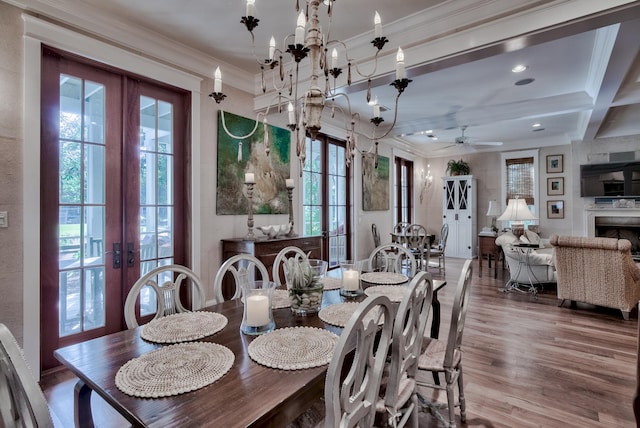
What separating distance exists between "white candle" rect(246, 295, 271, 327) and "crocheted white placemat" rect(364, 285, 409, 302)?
795 mm

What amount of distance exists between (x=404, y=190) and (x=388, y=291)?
651 cm

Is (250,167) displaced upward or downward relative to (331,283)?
upward

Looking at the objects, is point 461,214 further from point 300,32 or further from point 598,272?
point 300,32

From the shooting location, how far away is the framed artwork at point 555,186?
7.39 metres

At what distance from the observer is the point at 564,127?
21.1 feet

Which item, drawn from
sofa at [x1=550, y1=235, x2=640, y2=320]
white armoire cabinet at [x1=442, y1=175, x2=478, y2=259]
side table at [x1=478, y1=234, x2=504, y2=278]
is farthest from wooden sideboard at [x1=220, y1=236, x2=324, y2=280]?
white armoire cabinet at [x1=442, y1=175, x2=478, y2=259]

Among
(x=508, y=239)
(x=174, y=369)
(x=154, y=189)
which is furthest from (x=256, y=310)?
(x=508, y=239)

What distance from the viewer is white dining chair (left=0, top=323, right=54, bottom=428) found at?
0.69 meters

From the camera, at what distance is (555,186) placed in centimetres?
745

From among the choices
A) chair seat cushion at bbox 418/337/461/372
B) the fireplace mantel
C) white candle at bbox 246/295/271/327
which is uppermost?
the fireplace mantel

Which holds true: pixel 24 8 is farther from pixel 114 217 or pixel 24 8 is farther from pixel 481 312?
pixel 481 312

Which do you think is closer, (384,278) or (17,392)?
(17,392)

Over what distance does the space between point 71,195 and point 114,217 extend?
1.19ft

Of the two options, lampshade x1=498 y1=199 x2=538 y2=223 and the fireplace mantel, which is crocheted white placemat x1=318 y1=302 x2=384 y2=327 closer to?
lampshade x1=498 y1=199 x2=538 y2=223
